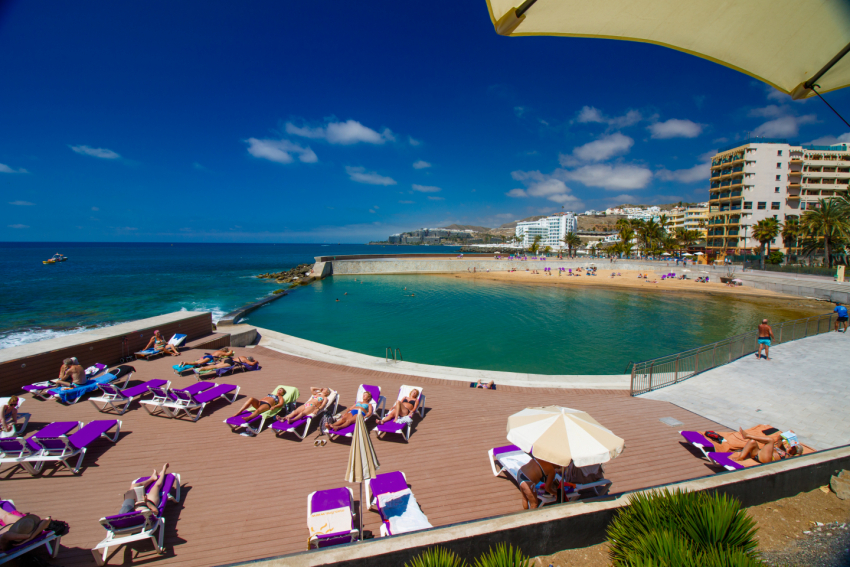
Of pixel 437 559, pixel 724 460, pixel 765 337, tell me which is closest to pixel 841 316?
pixel 765 337

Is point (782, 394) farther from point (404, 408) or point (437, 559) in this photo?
point (437, 559)

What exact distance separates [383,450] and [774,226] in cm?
7645

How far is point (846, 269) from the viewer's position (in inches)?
1452

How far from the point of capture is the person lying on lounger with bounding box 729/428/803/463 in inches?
224

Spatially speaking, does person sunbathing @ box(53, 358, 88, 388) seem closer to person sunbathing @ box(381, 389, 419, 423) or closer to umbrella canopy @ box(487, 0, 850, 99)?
person sunbathing @ box(381, 389, 419, 423)

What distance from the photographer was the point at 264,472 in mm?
5734

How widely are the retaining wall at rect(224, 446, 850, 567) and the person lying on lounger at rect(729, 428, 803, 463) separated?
1.06 meters

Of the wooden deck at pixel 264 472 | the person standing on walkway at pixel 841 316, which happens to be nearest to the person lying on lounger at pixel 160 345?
the wooden deck at pixel 264 472

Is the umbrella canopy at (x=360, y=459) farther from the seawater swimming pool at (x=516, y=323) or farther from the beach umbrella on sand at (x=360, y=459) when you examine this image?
the seawater swimming pool at (x=516, y=323)

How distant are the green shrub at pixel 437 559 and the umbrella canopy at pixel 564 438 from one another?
148 centimetres

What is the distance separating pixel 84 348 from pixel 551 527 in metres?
12.9

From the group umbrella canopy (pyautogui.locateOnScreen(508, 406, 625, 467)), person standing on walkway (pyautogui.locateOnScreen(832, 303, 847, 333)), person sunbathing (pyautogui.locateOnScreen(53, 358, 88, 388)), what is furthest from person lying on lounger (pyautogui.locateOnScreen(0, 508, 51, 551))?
person standing on walkway (pyautogui.locateOnScreen(832, 303, 847, 333))

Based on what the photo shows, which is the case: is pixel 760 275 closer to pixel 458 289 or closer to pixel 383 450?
pixel 458 289

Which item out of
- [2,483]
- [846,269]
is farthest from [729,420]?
[846,269]
